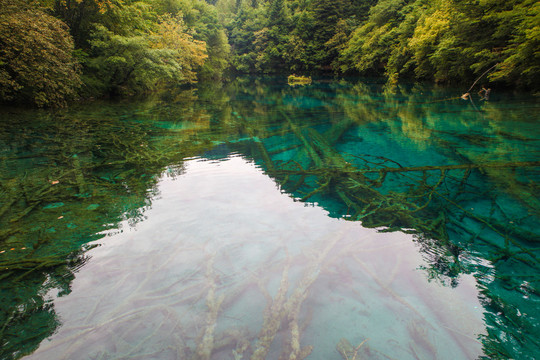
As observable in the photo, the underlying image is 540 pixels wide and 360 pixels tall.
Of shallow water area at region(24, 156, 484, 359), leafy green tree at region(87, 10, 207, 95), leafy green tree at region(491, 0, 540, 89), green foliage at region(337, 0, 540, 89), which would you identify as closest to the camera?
shallow water area at region(24, 156, 484, 359)

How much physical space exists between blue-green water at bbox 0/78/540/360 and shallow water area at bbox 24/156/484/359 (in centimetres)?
1

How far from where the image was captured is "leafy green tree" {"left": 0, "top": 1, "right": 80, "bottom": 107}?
10.6 m

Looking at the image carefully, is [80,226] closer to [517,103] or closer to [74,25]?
[517,103]

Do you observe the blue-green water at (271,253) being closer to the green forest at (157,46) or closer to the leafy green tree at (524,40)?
the green forest at (157,46)

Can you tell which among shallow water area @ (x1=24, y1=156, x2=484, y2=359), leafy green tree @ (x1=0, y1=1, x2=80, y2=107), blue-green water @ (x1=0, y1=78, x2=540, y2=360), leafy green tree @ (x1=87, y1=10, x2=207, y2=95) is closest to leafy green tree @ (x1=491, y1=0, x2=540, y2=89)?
blue-green water @ (x1=0, y1=78, x2=540, y2=360)

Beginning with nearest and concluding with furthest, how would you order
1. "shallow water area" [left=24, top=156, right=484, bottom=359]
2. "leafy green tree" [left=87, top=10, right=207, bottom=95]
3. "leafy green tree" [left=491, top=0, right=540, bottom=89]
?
"shallow water area" [left=24, top=156, right=484, bottom=359] < "leafy green tree" [left=491, top=0, right=540, bottom=89] < "leafy green tree" [left=87, top=10, right=207, bottom=95]

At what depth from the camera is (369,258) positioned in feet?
10.0

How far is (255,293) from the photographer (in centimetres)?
262

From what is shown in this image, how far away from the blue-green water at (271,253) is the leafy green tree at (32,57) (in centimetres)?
616

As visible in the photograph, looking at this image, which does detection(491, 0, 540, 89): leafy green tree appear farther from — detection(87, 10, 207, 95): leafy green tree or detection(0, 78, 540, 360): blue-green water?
detection(87, 10, 207, 95): leafy green tree

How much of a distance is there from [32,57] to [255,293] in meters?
14.0

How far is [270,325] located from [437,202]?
10.9ft

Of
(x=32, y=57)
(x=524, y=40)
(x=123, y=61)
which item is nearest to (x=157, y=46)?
(x=123, y=61)

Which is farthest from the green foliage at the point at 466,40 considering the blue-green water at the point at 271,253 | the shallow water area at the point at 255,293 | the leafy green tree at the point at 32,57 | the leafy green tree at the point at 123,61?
the leafy green tree at the point at 32,57
